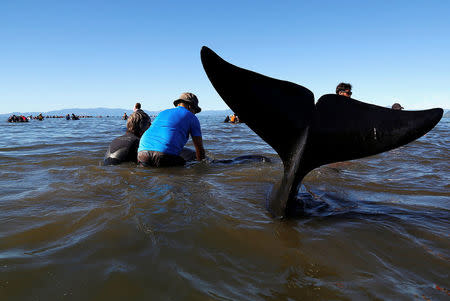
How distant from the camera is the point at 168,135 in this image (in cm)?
648

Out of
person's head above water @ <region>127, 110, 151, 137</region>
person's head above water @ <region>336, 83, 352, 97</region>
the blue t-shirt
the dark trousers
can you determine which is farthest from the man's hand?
person's head above water @ <region>336, 83, 352, 97</region>

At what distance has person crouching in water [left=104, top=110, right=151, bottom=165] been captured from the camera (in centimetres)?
711

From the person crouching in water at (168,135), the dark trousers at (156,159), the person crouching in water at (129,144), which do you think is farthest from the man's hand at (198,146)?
the person crouching in water at (129,144)

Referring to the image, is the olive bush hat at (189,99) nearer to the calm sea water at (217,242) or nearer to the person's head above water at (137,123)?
the person's head above water at (137,123)

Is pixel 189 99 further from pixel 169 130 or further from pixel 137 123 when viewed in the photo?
pixel 137 123

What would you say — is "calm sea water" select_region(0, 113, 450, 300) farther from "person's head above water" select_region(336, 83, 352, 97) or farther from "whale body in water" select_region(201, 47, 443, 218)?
"person's head above water" select_region(336, 83, 352, 97)

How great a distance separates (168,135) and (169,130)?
0.12 m

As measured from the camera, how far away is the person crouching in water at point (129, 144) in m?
7.11

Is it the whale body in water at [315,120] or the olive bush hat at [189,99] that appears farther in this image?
the olive bush hat at [189,99]

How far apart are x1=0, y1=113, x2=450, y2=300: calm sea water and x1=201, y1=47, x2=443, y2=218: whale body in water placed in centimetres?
82

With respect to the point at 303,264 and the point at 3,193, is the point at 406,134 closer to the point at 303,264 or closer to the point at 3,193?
the point at 303,264

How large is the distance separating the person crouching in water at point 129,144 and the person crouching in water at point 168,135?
776 millimetres

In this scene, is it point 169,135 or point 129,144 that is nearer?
point 169,135

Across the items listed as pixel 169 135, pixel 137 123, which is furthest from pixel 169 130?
pixel 137 123
